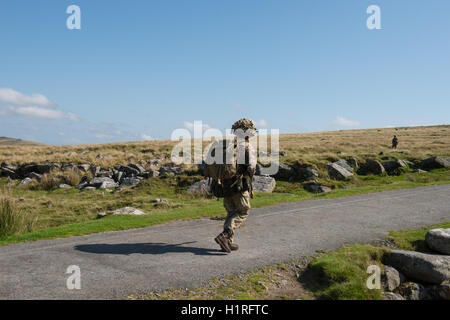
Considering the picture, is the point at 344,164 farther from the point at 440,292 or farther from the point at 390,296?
the point at 390,296

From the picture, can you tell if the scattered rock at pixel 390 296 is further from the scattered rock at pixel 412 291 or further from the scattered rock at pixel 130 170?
the scattered rock at pixel 130 170

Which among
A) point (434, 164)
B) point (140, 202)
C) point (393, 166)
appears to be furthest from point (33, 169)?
point (434, 164)

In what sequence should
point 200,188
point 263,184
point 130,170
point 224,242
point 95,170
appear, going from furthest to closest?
1. point 95,170
2. point 130,170
3. point 263,184
4. point 200,188
5. point 224,242

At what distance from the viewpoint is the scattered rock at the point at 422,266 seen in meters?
6.18

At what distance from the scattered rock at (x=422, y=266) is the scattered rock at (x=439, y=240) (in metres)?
0.61

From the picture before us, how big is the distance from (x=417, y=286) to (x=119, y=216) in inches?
343

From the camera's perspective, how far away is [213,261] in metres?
6.36

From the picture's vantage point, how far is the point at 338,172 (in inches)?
811

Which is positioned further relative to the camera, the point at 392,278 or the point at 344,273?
the point at 392,278

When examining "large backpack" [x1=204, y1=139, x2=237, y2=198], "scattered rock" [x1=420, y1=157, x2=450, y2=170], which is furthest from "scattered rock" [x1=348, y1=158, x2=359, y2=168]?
"large backpack" [x1=204, y1=139, x2=237, y2=198]

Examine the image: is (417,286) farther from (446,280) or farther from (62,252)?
(62,252)

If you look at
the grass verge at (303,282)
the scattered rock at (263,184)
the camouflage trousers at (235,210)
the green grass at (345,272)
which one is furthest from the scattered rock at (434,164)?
the camouflage trousers at (235,210)

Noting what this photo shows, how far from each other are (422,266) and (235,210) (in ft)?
12.0

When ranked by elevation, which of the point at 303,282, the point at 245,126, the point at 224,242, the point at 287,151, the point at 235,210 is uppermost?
the point at 245,126
